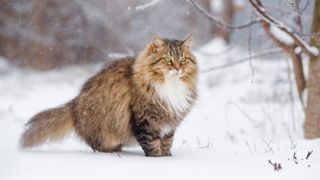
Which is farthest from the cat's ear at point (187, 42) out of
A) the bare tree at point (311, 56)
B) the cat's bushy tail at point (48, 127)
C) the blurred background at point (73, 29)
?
the blurred background at point (73, 29)

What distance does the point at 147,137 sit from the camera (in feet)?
15.1

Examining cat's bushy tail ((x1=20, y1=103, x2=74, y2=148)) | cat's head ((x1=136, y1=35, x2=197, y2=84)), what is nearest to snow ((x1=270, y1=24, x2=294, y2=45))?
cat's head ((x1=136, y1=35, x2=197, y2=84))

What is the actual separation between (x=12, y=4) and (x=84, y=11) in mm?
1668

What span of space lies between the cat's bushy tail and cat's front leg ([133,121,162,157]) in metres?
0.74

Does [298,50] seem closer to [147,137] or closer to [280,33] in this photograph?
[280,33]

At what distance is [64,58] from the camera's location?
1319 cm

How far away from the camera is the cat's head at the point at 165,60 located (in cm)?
465

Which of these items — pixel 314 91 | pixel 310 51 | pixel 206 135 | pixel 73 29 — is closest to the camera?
pixel 310 51

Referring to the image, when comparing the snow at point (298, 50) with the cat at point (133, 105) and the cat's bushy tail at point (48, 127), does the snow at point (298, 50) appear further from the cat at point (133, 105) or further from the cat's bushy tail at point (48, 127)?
the cat's bushy tail at point (48, 127)

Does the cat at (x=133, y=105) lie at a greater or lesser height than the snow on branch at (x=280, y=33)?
lesser

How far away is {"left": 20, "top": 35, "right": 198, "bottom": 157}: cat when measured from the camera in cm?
463

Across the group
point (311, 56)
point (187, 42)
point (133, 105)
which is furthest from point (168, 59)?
point (311, 56)

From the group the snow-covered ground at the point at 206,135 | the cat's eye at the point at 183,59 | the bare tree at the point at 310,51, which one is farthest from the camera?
the bare tree at the point at 310,51

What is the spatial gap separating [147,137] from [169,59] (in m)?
0.75
